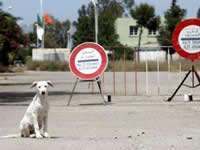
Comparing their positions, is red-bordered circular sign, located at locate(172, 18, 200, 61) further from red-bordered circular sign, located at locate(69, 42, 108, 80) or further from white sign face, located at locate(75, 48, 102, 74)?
white sign face, located at locate(75, 48, 102, 74)

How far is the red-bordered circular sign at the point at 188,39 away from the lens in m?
27.3

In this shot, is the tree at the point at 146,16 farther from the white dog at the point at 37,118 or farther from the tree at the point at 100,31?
the white dog at the point at 37,118

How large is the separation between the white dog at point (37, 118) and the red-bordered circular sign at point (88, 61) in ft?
38.5

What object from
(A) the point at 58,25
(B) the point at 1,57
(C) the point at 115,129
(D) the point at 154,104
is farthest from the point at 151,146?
(A) the point at 58,25

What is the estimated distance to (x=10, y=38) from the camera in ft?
268

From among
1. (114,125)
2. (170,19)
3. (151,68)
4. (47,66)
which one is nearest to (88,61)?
(114,125)

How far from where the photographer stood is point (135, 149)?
41.9 ft

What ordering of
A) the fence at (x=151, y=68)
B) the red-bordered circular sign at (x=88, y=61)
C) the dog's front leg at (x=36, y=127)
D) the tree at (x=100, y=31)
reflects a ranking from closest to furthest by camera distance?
the dog's front leg at (x=36, y=127), the red-bordered circular sign at (x=88, y=61), the fence at (x=151, y=68), the tree at (x=100, y=31)

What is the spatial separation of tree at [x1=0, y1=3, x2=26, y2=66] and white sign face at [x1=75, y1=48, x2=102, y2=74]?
50.8 meters

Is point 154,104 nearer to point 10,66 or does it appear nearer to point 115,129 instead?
point 115,129

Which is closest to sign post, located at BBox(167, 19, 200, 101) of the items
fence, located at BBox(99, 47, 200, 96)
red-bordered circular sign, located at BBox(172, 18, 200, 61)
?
red-bordered circular sign, located at BBox(172, 18, 200, 61)

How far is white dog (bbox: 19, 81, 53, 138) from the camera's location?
14488mm

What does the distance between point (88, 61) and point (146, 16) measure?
8274cm

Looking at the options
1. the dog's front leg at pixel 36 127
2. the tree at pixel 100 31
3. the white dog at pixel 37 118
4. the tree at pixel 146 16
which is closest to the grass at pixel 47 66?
the tree at pixel 146 16
